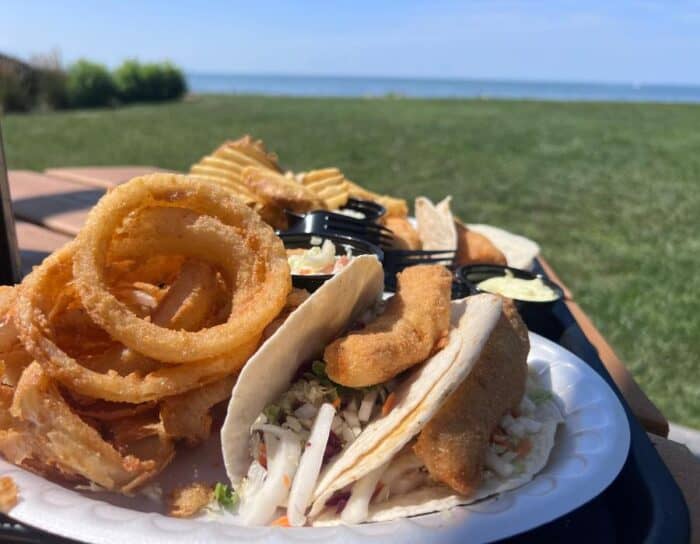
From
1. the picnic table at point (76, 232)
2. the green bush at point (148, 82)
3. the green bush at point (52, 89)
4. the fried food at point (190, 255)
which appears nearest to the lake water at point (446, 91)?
the green bush at point (148, 82)

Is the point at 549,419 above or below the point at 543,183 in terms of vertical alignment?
above

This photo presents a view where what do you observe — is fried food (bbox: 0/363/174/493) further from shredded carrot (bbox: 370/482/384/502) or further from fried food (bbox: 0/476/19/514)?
shredded carrot (bbox: 370/482/384/502)

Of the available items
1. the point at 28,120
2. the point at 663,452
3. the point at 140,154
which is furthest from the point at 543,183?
the point at 28,120

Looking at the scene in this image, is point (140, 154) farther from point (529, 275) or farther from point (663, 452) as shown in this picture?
point (663, 452)

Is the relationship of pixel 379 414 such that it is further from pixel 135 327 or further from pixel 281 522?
pixel 135 327

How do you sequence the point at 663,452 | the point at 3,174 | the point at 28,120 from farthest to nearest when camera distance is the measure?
the point at 28,120
the point at 3,174
the point at 663,452

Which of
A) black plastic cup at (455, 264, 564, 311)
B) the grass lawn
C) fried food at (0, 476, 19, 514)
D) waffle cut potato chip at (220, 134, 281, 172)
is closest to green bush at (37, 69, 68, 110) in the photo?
the grass lawn

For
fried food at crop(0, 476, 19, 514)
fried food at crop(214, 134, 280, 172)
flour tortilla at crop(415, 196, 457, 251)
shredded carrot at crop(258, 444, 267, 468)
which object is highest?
fried food at crop(214, 134, 280, 172)
